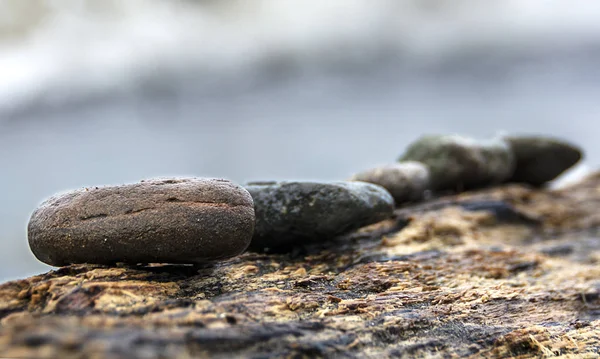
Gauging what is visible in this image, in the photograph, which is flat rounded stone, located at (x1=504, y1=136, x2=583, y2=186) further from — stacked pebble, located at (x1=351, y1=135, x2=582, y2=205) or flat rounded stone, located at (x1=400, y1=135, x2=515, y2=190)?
flat rounded stone, located at (x1=400, y1=135, x2=515, y2=190)

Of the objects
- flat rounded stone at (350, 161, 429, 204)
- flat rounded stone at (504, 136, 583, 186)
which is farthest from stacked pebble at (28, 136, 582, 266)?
flat rounded stone at (504, 136, 583, 186)

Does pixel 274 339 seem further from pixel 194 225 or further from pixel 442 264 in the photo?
pixel 442 264

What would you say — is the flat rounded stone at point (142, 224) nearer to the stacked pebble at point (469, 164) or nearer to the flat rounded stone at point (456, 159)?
the stacked pebble at point (469, 164)

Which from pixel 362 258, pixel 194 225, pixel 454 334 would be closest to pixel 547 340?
pixel 454 334

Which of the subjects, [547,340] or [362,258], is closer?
[547,340]

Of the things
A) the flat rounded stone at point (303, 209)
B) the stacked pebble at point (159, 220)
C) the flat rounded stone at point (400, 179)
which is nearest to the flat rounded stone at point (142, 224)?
the stacked pebble at point (159, 220)

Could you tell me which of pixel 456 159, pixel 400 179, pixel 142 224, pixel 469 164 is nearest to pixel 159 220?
pixel 142 224

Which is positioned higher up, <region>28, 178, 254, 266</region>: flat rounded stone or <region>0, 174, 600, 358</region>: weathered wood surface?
<region>28, 178, 254, 266</region>: flat rounded stone
